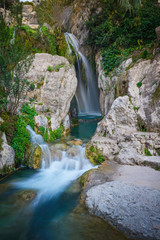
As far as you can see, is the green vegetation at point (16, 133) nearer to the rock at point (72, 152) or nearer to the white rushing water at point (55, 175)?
the white rushing water at point (55, 175)

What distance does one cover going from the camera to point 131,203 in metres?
3.71

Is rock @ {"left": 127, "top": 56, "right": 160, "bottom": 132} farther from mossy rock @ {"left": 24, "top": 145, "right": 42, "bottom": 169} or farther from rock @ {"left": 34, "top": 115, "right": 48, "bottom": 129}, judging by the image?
mossy rock @ {"left": 24, "top": 145, "right": 42, "bottom": 169}

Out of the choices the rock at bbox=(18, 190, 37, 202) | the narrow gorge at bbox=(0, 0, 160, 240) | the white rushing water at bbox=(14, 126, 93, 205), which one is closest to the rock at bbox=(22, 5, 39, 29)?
the narrow gorge at bbox=(0, 0, 160, 240)

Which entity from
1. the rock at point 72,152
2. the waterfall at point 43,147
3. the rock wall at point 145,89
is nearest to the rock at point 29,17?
the rock wall at point 145,89

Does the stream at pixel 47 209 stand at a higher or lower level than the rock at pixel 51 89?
lower

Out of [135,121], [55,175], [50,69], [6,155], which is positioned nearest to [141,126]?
[135,121]

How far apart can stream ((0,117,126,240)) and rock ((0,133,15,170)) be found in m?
0.51

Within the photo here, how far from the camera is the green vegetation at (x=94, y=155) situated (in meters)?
7.18

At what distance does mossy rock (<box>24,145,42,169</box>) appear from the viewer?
7129 millimetres

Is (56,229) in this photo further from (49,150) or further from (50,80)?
(50,80)

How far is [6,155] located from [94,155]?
161 inches

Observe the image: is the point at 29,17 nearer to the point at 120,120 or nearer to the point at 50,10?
the point at 50,10

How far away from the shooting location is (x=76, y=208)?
14.0ft

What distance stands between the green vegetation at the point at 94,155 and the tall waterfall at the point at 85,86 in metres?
13.0
